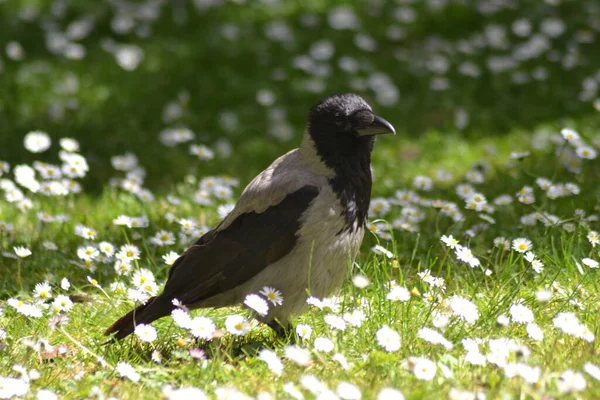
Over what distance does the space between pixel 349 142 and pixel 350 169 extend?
14cm

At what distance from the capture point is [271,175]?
423 cm

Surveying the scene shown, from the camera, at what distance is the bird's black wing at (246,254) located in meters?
4.05

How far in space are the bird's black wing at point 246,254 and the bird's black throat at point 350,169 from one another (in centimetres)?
15

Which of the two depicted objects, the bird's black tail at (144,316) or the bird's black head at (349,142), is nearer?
the bird's black tail at (144,316)

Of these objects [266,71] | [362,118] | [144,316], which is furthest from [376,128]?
[266,71]

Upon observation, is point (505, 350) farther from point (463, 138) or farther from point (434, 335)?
point (463, 138)

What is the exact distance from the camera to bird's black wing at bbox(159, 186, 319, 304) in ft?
13.3

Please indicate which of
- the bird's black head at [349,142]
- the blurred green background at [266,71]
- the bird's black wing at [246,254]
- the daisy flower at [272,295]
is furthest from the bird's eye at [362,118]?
the blurred green background at [266,71]

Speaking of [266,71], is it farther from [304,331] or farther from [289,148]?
[304,331]

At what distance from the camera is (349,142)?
4.28 meters

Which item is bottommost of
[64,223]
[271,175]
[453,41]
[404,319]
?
[453,41]

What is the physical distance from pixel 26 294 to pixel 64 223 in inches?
33.5

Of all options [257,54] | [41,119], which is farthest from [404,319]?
[257,54]

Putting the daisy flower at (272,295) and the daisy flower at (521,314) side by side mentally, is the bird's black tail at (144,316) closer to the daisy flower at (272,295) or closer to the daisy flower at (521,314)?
the daisy flower at (272,295)
